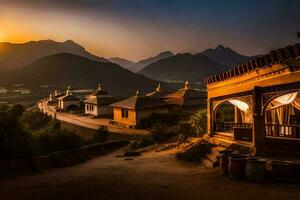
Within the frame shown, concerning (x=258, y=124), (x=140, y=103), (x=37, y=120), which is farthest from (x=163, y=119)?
(x=37, y=120)

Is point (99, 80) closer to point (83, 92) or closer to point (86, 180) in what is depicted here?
point (83, 92)

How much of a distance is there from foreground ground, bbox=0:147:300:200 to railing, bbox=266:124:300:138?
3600mm

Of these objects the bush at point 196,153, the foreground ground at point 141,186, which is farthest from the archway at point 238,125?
the foreground ground at point 141,186

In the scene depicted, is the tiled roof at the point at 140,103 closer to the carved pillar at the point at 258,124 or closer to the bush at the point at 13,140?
the bush at the point at 13,140

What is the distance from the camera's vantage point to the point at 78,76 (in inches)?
5512

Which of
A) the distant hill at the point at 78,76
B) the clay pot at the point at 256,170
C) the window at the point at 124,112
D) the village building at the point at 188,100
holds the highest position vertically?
the distant hill at the point at 78,76

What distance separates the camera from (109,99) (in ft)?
161

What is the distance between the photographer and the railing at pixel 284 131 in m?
13.1

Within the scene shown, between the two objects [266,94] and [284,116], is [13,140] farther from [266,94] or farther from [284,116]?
[284,116]

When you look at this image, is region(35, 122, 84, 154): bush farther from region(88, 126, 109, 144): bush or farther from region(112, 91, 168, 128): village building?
region(112, 91, 168, 128): village building

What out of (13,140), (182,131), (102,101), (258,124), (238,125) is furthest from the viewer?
(102,101)

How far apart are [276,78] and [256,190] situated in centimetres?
456

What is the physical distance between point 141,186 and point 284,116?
893 centimetres

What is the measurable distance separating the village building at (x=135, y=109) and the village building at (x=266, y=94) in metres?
19.2
